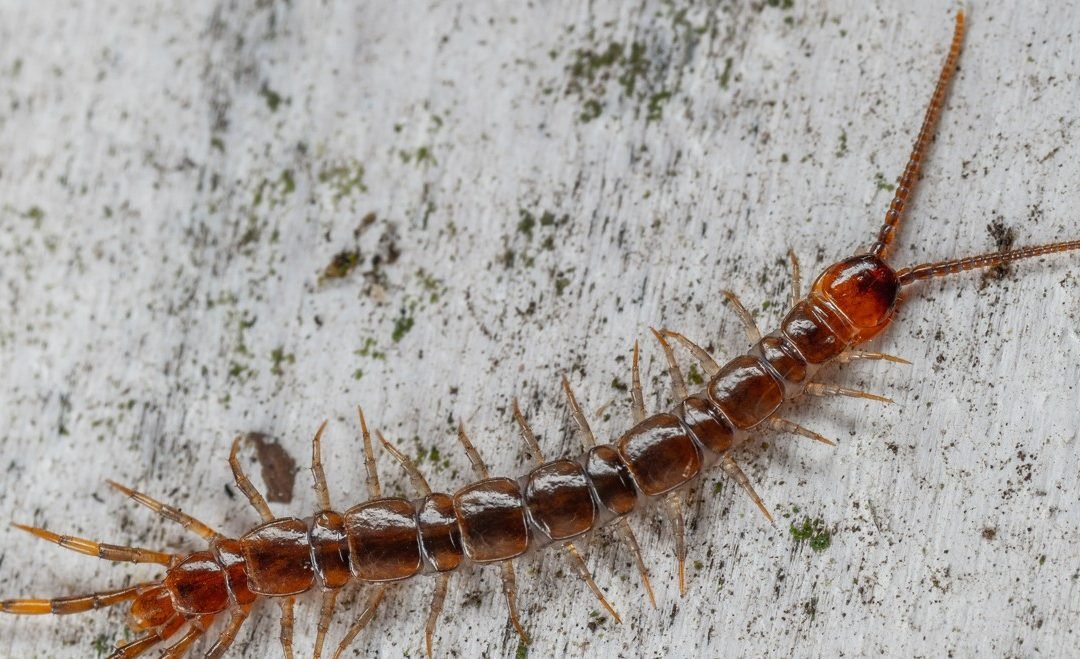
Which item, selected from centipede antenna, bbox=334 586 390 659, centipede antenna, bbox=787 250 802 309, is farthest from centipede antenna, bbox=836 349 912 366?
centipede antenna, bbox=334 586 390 659

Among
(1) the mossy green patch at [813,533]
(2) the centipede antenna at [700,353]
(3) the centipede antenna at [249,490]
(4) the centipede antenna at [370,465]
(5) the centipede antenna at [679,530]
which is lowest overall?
(1) the mossy green patch at [813,533]

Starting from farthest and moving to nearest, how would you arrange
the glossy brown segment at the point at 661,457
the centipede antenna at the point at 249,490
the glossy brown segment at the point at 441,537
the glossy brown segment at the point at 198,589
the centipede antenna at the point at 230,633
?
the centipede antenna at the point at 249,490
the centipede antenna at the point at 230,633
the glossy brown segment at the point at 198,589
the glossy brown segment at the point at 441,537
the glossy brown segment at the point at 661,457

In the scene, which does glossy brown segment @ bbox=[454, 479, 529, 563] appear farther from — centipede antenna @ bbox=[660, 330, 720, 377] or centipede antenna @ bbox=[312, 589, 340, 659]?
centipede antenna @ bbox=[660, 330, 720, 377]

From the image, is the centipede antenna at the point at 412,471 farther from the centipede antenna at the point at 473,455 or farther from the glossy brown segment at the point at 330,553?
the glossy brown segment at the point at 330,553

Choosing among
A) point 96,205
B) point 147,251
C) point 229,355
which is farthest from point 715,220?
point 96,205

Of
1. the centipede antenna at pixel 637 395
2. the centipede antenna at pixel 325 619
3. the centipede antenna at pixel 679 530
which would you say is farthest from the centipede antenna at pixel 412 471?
the centipede antenna at pixel 679 530

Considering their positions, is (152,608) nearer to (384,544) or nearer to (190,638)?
(190,638)

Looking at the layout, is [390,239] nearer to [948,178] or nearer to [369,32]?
[369,32]
